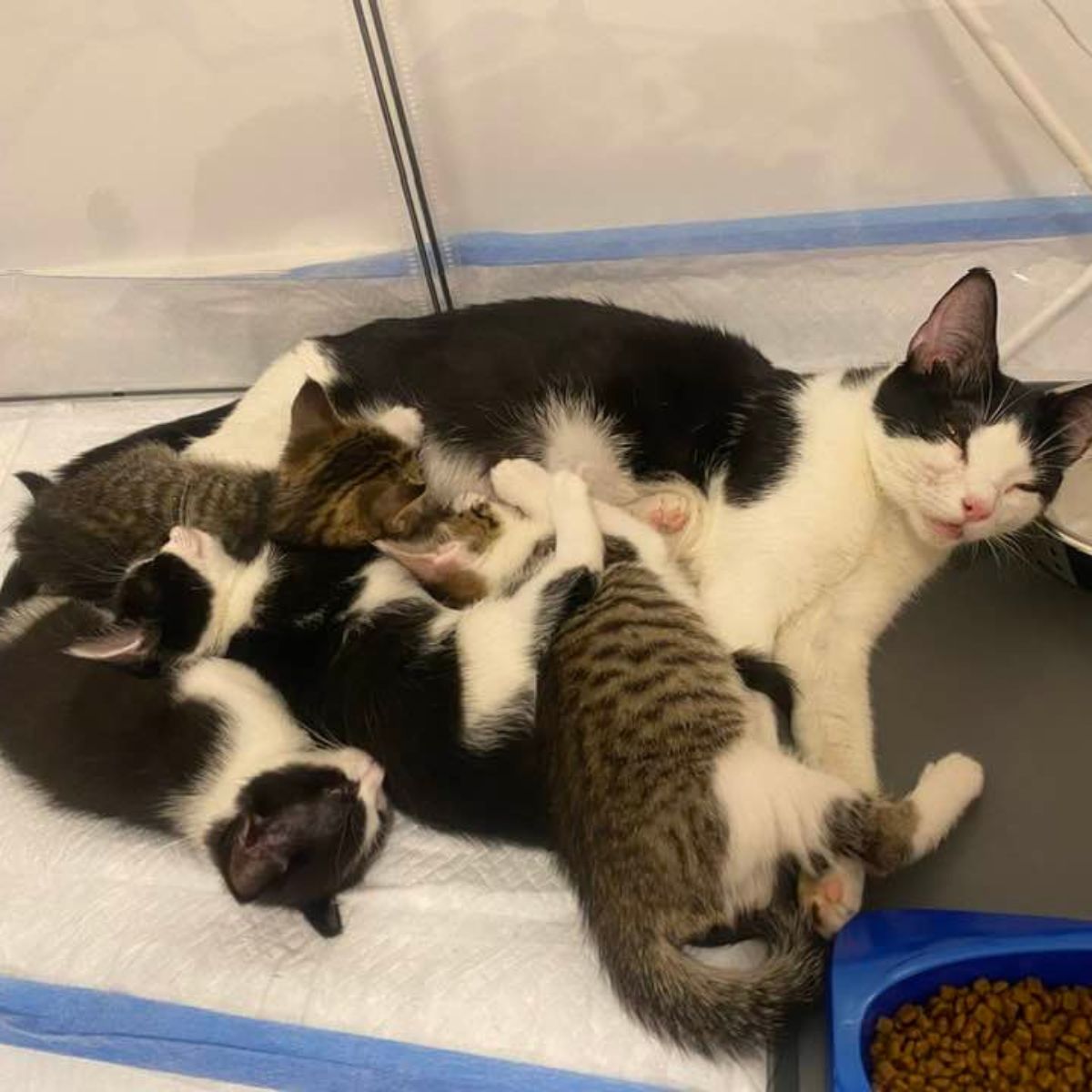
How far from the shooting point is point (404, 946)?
1.39m

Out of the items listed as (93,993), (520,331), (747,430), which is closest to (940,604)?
(747,430)

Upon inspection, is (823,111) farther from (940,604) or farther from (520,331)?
(940,604)

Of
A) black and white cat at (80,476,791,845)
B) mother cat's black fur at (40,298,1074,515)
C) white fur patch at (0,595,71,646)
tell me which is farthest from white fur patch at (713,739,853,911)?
white fur patch at (0,595,71,646)

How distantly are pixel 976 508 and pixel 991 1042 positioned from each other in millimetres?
568

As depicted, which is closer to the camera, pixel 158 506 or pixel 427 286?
pixel 158 506

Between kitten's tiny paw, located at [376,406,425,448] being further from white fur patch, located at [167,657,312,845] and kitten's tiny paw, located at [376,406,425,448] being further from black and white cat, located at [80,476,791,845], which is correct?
white fur patch, located at [167,657,312,845]

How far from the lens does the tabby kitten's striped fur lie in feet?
3.84

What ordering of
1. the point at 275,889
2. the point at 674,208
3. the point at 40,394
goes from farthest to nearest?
the point at 40,394 < the point at 674,208 < the point at 275,889

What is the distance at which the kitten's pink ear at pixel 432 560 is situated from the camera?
4.70 ft

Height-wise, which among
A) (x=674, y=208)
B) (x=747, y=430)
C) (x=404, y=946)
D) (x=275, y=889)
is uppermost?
(x=674, y=208)

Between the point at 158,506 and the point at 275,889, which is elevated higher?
the point at 158,506

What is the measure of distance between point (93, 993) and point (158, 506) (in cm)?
62

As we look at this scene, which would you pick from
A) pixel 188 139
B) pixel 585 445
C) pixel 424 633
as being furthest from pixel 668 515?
pixel 188 139

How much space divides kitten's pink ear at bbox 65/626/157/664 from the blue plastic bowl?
86cm
